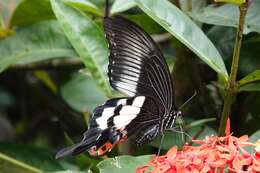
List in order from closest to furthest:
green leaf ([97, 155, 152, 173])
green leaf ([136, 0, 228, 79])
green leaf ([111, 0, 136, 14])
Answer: green leaf ([97, 155, 152, 173]) < green leaf ([136, 0, 228, 79]) < green leaf ([111, 0, 136, 14])

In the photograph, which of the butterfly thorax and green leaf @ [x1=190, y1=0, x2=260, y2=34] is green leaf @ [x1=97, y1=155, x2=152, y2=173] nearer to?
the butterfly thorax

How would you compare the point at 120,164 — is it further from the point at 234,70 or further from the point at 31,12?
the point at 31,12

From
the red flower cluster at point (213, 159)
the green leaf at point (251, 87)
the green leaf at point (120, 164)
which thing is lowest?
the green leaf at point (120, 164)

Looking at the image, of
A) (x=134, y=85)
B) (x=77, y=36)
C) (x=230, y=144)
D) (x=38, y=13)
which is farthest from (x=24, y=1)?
(x=230, y=144)

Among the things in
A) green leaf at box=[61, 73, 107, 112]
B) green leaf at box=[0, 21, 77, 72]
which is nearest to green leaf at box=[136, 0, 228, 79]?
green leaf at box=[0, 21, 77, 72]

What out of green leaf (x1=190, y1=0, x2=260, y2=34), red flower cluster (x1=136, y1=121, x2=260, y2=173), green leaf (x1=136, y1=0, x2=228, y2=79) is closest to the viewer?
red flower cluster (x1=136, y1=121, x2=260, y2=173)

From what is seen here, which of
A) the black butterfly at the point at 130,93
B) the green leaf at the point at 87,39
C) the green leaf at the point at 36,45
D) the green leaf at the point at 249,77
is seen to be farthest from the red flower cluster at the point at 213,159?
the green leaf at the point at 36,45

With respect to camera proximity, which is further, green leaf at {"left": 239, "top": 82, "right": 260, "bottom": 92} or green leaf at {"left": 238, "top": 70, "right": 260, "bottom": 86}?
green leaf at {"left": 239, "top": 82, "right": 260, "bottom": 92}

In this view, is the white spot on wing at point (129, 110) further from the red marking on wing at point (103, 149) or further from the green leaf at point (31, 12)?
the green leaf at point (31, 12)
